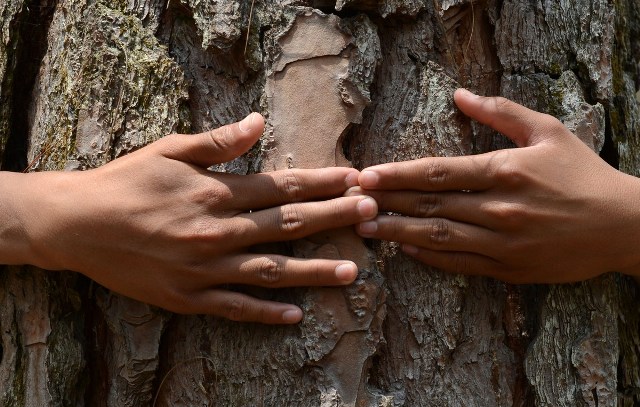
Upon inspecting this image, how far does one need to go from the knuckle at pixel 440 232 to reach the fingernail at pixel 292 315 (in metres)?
0.36

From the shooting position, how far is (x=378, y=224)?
177 centimetres

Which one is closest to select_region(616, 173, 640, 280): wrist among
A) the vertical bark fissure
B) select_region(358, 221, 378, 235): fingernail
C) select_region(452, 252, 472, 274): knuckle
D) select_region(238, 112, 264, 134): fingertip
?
select_region(452, 252, 472, 274): knuckle

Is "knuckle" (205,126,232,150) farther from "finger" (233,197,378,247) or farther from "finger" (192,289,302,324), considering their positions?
"finger" (192,289,302,324)

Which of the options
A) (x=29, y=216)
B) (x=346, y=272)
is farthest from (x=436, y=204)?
(x=29, y=216)

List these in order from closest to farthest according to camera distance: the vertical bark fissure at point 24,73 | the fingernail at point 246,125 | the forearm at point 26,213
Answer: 1. the fingernail at point 246,125
2. the forearm at point 26,213
3. the vertical bark fissure at point 24,73

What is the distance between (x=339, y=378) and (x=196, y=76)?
2.72 feet

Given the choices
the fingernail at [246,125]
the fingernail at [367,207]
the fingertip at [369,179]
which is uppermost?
the fingernail at [246,125]

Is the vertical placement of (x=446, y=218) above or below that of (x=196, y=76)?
below

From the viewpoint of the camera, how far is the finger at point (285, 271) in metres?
1.74

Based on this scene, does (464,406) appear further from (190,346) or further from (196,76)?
(196,76)

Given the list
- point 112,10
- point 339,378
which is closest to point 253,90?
point 112,10

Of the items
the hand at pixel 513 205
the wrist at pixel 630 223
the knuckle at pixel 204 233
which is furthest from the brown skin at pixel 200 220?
the wrist at pixel 630 223

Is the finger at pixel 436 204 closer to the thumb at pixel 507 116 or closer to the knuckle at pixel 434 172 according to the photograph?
the knuckle at pixel 434 172

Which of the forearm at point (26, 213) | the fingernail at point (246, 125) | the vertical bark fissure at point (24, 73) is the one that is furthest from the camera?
the vertical bark fissure at point (24, 73)
